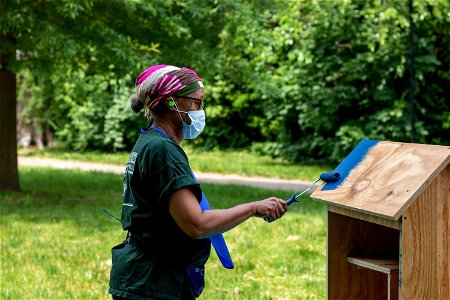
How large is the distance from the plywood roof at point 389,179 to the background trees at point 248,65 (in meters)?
5.91

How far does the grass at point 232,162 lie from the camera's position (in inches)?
648

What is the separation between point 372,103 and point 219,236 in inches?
557

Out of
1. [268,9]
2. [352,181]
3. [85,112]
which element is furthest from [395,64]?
[352,181]

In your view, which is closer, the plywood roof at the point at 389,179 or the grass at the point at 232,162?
the plywood roof at the point at 389,179

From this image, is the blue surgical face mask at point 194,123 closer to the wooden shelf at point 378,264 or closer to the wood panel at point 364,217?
the wood panel at point 364,217

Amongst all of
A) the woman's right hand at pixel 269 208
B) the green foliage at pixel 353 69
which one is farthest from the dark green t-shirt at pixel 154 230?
the green foliage at pixel 353 69

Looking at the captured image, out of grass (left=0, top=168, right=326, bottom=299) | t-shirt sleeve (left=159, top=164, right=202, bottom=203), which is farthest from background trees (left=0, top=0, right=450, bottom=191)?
t-shirt sleeve (left=159, top=164, right=202, bottom=203)

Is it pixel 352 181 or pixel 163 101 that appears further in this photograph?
pixel 352 181

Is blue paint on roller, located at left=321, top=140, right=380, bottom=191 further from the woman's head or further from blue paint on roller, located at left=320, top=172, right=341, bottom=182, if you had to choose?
the woman's head

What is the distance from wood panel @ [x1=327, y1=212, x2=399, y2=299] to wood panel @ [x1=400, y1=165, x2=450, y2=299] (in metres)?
0.69

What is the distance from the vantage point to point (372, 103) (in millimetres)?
17000

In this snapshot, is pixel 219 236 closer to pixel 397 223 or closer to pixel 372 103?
pixel 397 223

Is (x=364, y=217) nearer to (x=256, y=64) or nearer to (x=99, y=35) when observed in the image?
(x=99, y=35)

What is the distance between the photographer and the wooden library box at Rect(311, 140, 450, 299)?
3.32 meters
